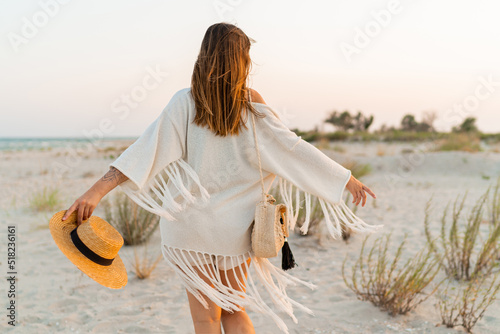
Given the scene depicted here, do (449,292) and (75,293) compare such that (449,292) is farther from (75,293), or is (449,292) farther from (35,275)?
(35,275)

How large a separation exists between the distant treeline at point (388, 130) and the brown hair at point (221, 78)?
17.8m

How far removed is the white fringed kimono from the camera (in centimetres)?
190

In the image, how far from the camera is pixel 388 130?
87.0 feet

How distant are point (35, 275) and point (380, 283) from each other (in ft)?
10.9

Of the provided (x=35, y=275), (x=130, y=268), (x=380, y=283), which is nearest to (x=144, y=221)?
(x=130, y=268)

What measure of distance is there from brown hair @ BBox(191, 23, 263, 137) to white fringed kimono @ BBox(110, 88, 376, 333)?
73mm

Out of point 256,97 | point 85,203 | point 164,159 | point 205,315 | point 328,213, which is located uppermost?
point 256,97

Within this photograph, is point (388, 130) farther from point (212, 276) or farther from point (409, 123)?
point (212, 276)

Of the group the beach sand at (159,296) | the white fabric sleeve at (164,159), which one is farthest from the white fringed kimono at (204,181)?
the beach sand at (159,296)

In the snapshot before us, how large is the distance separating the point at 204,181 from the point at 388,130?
86.5 ft

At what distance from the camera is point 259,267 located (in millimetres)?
2107

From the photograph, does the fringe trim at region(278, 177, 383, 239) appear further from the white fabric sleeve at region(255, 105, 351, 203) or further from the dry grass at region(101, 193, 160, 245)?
the dry grass at region(101, 193, 160, 245)

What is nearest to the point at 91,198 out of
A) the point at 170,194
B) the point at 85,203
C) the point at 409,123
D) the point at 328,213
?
the point at 85,203

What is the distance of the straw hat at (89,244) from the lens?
5.90 ft
